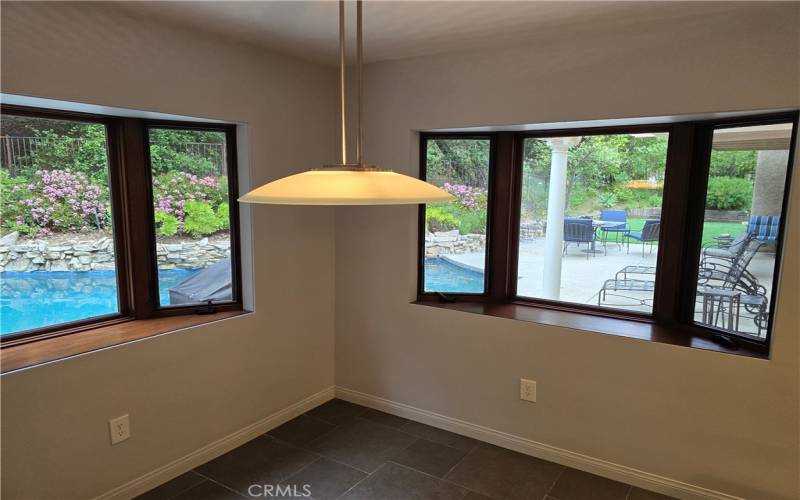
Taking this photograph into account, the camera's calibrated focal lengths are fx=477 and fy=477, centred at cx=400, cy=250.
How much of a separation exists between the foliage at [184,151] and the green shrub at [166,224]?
240 millimetres

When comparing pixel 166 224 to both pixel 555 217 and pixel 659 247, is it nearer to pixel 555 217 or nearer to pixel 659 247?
pixel 555 217

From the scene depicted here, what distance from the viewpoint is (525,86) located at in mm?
2656

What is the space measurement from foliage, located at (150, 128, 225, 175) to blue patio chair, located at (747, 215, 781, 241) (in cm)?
290

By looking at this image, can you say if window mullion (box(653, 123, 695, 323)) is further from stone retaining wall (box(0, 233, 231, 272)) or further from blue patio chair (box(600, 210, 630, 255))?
stone retaining wall (box(0, 233, 231, 272))

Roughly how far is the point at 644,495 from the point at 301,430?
200 cm

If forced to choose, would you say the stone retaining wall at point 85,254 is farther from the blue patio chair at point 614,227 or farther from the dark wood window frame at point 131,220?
the blue patio chair at point 614,227

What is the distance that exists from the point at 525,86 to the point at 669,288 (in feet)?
4.59

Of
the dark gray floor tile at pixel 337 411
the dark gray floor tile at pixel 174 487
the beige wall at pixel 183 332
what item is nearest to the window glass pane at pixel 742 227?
the dark gray floor tile at pixel 337 411

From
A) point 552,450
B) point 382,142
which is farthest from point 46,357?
point 552,450

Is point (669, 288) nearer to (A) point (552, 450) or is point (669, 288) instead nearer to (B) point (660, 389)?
(B) point (660, 389)

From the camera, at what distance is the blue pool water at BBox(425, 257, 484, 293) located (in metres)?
3.27

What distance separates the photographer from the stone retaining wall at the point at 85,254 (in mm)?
2215

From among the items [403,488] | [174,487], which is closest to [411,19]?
[403,488]
